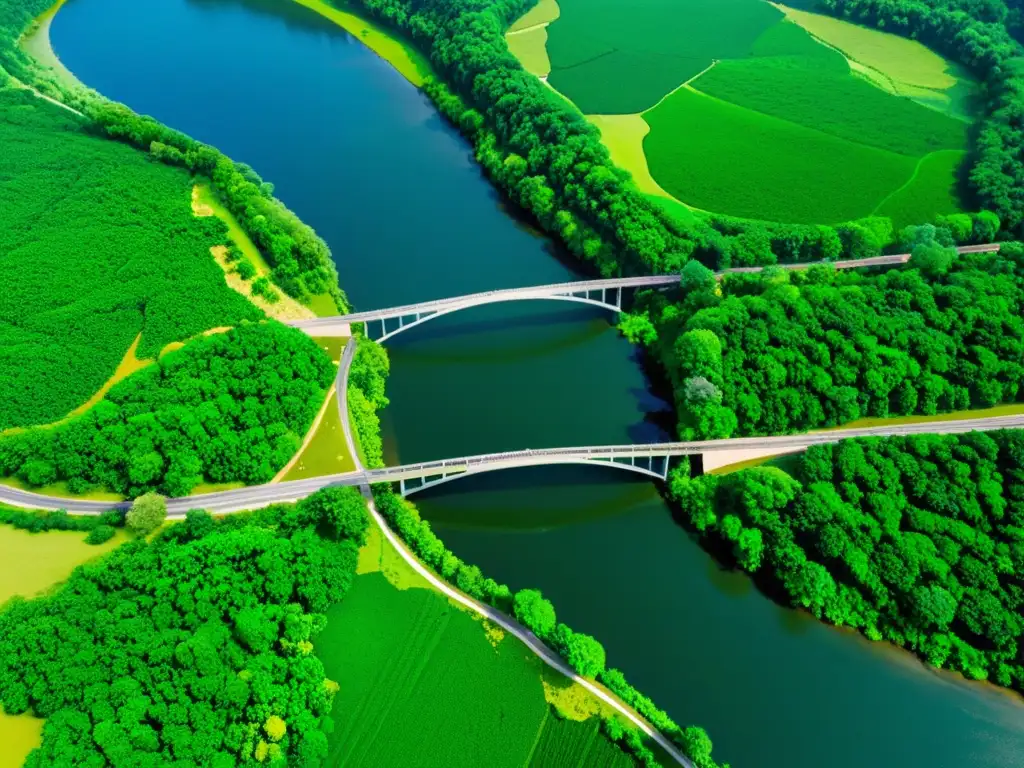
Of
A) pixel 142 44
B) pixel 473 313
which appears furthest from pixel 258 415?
pixel 142 44

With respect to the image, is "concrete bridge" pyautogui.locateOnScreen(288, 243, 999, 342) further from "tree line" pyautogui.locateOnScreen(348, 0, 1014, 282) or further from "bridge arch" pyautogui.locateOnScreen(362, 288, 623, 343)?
"tree line" pyautogui.locateOnScreen(348, 0, 1014, 282)

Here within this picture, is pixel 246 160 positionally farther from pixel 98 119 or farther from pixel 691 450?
pixel 691 450

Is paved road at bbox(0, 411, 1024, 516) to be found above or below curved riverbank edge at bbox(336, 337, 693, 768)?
above

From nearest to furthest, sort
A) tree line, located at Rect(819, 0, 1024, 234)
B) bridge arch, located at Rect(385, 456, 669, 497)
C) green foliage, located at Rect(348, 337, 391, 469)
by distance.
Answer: bridge arch, located at Rect(385, 456, 669, 497)
green foliage, located at Rect(348, 337, 391, 469)
tree line, located at Rect(819, 0, 1024, 234)

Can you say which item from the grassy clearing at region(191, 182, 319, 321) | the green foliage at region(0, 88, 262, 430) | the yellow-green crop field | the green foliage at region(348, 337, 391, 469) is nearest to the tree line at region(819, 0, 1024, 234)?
the yellow-green crop field

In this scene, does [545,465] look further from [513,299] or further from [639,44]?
[639,44]

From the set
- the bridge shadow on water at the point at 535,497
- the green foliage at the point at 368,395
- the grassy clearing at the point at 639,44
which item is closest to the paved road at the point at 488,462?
the green foliage at the point at 368,395
